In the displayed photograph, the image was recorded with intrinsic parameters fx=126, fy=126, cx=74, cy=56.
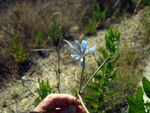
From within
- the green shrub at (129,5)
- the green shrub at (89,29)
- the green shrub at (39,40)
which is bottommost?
the green shrub at (39,40)

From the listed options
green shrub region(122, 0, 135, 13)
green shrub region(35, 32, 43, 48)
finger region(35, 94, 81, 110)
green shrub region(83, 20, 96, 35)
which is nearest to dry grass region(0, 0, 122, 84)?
green shrub region(35, 32, 43, 48)

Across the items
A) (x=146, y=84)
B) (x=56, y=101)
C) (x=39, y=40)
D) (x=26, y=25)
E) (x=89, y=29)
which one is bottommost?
(x=56, y=101)

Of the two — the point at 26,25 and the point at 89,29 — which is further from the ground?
the point at 26,25

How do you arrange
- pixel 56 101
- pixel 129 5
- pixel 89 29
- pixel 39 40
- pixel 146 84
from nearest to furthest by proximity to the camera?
pixel 146 84 → pixel 56 101 → pixel 39 40 → pixel 89 29 → pixel 129 5

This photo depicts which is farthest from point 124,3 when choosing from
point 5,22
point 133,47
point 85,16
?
point 5,22

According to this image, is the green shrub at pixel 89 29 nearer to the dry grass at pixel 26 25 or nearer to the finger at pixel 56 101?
the dry grass at pixel 26 25

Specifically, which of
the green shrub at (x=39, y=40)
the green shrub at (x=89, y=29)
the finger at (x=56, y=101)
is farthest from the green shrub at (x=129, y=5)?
the finger at (x=56, y=101)

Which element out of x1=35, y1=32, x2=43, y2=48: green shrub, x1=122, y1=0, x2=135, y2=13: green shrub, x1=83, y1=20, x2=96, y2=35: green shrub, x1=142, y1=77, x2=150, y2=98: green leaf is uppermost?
x1=122, y1=0, x2=135, y2=13: green shrub

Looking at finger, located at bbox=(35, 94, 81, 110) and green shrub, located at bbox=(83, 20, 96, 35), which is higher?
green shrub, located at bbox=(83, 20, 96, 35)

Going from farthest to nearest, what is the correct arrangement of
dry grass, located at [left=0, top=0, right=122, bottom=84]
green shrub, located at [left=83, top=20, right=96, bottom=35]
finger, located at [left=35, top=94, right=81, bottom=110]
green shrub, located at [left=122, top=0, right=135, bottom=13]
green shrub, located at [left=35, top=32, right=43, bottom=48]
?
green shrub, located at [left=122, top=0, right=135, bottom=13]
green shrub, located at [left=83, top=20, right=96, bottom=35]
green shrub, located at [left=35, top=32, right=43, bottom=48]
dry grass, located at [left=0, top=0, right=122, bottom=84]
finger, located at [left=35, top=94, right=81, bottom=110]

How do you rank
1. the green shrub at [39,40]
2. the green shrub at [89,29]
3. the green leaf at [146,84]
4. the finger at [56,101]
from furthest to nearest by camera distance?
the green shrub at [89,29]
the green shrub at [39,40]
the finger at [56,101]
the green leaf at [146,84]

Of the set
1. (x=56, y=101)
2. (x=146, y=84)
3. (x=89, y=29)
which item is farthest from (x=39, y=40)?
(x=146, y=84)

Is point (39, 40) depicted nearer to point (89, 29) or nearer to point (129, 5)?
point (89, 29)

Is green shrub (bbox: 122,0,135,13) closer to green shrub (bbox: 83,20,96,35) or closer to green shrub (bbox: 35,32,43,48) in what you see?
green shrub (bbox: 83,20,96,35)
